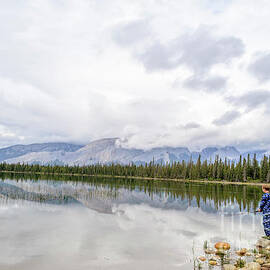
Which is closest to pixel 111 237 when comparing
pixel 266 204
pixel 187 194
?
pixel 266 204

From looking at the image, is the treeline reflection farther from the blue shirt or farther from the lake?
the blue shirt

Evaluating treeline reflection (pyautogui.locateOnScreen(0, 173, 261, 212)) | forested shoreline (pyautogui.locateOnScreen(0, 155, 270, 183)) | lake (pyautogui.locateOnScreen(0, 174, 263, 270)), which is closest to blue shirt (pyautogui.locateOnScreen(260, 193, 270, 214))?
lake (pyautogui.locateOnScreen(0, 174, 263, 270))

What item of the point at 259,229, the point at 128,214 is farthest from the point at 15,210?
the point at 259,229

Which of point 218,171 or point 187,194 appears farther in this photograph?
point 218,171

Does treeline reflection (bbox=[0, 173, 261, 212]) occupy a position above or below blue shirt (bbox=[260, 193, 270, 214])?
below

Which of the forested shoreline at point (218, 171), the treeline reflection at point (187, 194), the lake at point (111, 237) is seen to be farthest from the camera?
the forested shoreline at point (218, 171)

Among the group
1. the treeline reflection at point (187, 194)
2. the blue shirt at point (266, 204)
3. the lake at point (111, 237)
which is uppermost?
the blue shirt at point (266, 204)

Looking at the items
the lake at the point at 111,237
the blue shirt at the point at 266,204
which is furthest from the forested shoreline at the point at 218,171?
the blue shirt at the point at 266,204

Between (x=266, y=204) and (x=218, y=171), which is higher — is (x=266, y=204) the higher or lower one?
the higher one

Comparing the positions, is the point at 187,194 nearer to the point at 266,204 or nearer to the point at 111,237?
the point at 111,237

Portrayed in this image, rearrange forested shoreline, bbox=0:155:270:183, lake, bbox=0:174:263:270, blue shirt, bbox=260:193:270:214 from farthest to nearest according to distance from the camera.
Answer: forested shoreline, bbox=0:155:270:183, blue shirt, bbox=260:193:270:214, lake, bbox=0:174:263:270

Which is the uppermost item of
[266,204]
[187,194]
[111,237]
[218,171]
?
[266,204]

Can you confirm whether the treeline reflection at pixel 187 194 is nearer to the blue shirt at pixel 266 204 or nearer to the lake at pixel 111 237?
the lake at pixel 111 237

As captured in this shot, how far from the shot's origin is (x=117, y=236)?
20.0m
